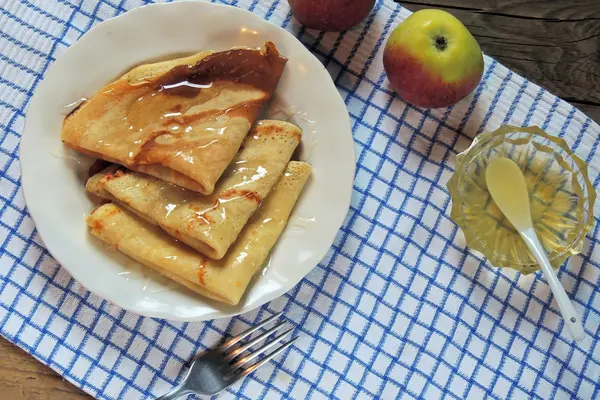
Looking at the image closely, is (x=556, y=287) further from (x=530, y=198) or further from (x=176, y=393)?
(x=176, y=393)

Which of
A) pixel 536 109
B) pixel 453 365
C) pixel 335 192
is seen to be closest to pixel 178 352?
pixel 335 192

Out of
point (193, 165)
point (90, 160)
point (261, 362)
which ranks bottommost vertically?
point (261, 362)

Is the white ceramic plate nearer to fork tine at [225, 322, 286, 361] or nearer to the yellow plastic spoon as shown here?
fork tine at [225, 322, 286, 361]

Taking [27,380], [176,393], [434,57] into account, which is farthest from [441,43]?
[27,380]

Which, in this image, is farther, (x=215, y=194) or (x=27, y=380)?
(x=27, y=380)

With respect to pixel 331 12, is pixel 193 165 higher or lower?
lower

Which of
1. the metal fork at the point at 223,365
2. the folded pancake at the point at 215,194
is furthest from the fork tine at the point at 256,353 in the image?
the folded pancake at the point at 215,194

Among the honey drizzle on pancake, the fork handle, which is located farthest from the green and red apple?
the fork handle
